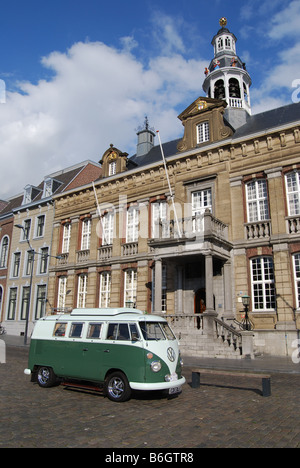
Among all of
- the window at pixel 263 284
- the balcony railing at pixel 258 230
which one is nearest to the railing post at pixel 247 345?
the window at pixel 263 284

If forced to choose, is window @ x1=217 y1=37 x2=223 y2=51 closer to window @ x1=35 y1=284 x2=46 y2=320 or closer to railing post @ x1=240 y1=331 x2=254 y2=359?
railing post @ x1=240 y1=331 x2=254 y2=359

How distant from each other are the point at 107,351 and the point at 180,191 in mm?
16056

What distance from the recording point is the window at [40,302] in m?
30.3

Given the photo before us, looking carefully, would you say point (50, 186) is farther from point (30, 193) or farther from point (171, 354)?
point (171, 354)

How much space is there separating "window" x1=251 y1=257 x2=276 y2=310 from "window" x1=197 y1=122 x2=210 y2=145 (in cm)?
900

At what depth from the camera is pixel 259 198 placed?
2055cm

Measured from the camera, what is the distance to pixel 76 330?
994 centimetres

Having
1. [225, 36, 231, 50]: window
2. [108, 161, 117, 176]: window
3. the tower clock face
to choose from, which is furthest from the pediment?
[225, 36, 231, 50]: window

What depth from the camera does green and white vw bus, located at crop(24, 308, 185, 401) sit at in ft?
27.0

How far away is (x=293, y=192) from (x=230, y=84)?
1300cm
